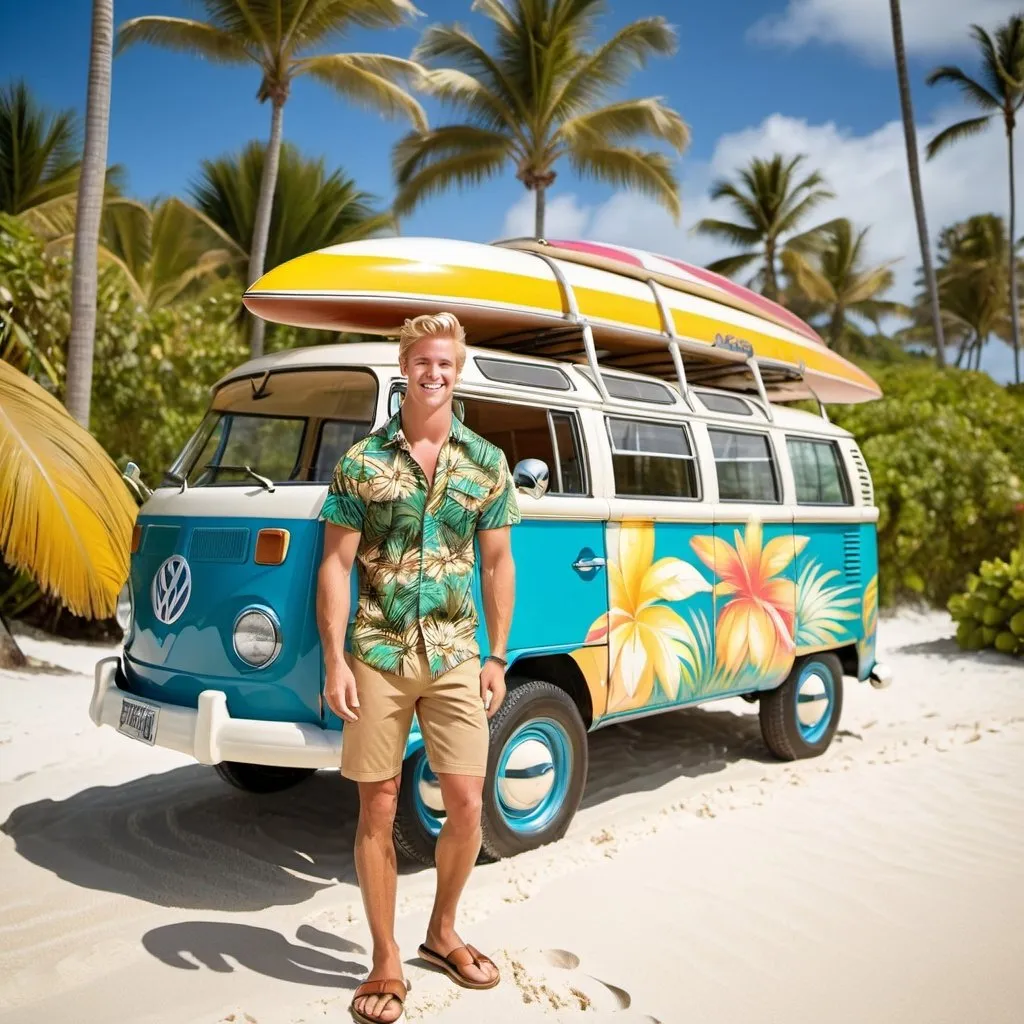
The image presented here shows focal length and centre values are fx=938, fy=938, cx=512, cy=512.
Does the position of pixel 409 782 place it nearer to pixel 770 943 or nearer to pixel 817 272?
pixel 770 943

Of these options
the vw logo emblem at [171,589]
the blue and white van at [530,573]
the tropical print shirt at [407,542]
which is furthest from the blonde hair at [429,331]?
the vw logo emblem at [171,589]

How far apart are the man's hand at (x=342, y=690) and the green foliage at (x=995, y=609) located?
889 centimetres

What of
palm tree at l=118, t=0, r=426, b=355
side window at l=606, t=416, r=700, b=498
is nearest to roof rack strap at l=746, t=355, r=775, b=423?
side window at l=606, t=416, r=700, b=498

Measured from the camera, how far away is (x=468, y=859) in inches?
117

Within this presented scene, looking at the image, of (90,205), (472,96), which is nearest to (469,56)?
(472,96)

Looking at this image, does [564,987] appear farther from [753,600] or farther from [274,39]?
[274,39]

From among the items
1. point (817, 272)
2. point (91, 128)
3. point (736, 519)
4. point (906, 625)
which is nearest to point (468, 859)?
point (736, 519)

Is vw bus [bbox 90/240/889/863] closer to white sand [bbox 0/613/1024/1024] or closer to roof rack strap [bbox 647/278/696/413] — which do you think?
roof rack strap [bbox 647/278/696/413]

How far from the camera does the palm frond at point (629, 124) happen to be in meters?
→ 18.2

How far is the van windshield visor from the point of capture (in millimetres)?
4266

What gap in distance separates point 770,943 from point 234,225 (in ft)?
72.7

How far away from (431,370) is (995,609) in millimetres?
9101

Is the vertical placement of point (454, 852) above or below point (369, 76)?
below

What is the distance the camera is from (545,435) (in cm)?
461
